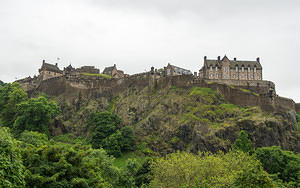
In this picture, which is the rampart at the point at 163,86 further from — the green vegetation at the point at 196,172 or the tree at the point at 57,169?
the tree at the point at 57,169

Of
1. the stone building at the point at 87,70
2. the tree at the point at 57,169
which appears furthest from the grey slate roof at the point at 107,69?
the tree at the point at 57,169

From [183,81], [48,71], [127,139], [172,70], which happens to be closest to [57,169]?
[127,139]

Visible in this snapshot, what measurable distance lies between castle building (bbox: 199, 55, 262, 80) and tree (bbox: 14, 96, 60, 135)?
1942 inches

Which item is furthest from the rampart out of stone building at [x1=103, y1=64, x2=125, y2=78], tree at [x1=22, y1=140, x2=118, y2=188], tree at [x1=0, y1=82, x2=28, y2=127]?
tree at [x1=22, y1=140, x2=118, y2=188]

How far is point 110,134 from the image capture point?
241 feet

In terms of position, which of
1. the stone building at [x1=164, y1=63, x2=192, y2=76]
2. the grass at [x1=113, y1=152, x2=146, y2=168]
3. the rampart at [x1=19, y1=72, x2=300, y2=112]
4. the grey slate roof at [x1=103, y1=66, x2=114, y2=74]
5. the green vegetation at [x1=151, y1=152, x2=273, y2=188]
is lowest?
the grass at [x1=113, y1=152, x2=146, y2=168]

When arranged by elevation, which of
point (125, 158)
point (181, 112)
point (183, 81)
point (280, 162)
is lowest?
point (125, 158)

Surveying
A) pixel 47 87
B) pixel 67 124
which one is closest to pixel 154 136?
pixel 67 124

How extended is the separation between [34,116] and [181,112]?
36.8m

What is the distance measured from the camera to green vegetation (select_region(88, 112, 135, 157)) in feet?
226

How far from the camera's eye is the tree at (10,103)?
3184 inches

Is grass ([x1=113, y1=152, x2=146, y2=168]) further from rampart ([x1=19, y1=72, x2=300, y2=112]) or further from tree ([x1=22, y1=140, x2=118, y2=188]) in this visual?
tree ([x1=22, y1=140, x2=118, y2=188])

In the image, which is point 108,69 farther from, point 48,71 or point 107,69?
point 48,71

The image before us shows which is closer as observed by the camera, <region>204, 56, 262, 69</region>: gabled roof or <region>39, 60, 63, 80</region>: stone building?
<region>204, 56, 262, 69</region>: gabled roof
